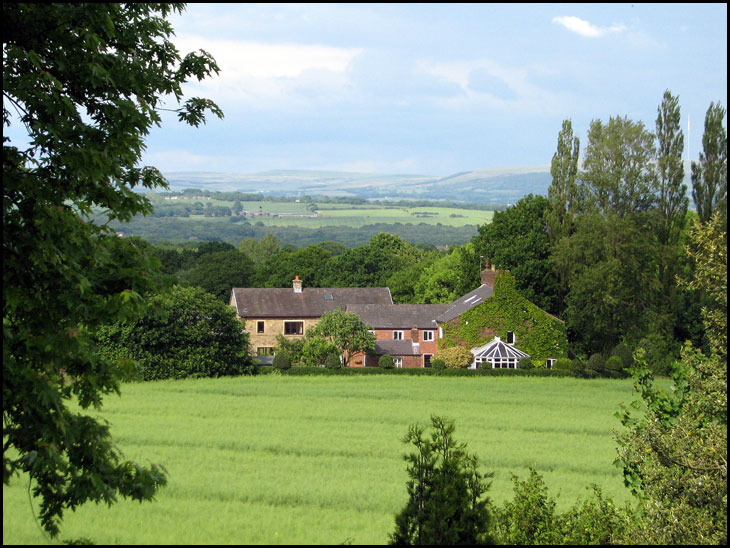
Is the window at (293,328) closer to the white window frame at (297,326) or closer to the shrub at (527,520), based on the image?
the white window frame at (297,326)

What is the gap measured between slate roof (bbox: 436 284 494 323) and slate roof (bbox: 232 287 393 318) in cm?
986

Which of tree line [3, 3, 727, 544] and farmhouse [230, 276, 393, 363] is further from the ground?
tree line [3, 3, 727, 544]

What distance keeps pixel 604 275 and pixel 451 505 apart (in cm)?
5118

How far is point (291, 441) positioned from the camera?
1308 inches

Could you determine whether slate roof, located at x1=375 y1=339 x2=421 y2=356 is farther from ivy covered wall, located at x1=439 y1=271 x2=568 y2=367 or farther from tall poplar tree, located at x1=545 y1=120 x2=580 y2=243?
tall poplar tree, located at x1=545 y1=120 x2=580 y2=243

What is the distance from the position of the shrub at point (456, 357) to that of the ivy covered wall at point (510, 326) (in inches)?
59.5

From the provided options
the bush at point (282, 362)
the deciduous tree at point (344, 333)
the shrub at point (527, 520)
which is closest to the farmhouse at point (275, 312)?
the deciduous tree at point (344, 333)

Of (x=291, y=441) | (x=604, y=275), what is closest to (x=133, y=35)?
(x=291, y=441)

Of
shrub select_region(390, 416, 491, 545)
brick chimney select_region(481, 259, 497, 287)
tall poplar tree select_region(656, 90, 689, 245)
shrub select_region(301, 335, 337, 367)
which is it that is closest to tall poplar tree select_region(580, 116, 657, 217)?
tall poplar tree select_region(656, 90, 689, 245)

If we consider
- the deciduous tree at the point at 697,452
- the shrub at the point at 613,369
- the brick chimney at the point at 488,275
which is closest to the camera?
the deciduous tree at the point at 697,452

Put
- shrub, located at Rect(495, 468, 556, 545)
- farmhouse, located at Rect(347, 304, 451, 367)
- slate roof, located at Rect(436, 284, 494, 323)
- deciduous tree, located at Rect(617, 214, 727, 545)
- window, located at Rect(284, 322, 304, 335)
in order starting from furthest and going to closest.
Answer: window, located at Rect(284, 322, 304, 335), farmhouse, located at Rect(347, 304, 451, 367), slate roof, located at Rect(436, 284, 494, 323), shrub, located at Rect(495, 468, 556, 545), deciduous tree, located at Rect(617, 214, 727, 545)

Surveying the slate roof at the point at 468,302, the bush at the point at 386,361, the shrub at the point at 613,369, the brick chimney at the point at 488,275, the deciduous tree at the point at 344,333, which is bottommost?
the shrub at the point at 613,369

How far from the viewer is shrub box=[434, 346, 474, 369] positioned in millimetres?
59375

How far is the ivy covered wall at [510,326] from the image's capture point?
6131 cm
